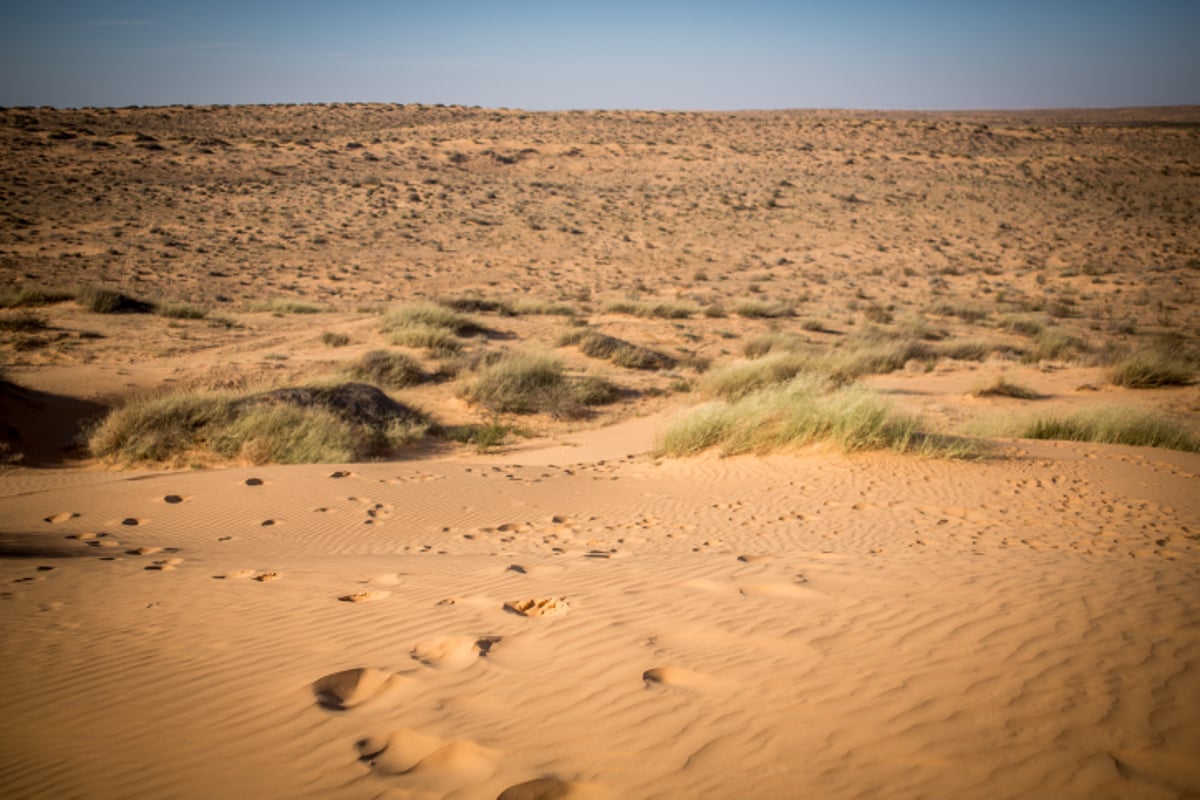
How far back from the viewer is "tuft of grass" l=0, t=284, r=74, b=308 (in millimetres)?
17266

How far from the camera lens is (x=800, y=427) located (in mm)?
9625

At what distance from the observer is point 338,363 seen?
563 inches

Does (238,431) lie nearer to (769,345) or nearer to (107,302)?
(107,302)

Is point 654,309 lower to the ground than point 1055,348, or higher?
higher

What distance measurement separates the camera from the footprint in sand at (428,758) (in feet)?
7.99

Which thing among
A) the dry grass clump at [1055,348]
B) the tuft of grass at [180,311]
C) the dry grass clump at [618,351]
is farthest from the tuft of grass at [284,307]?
the dry grass clump at [1055,348]

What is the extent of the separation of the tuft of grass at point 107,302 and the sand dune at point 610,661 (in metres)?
13.4

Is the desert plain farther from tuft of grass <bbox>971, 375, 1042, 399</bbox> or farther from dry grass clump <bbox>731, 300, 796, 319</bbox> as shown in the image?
tuft of grass <bbox>971, 375, 1042, 399</bbox>

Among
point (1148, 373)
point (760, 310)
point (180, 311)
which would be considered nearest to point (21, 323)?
point (180, 311)

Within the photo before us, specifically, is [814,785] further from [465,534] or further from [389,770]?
[465,534]

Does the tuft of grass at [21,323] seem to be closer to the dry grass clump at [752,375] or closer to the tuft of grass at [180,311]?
the tuft of grass at [180,311]

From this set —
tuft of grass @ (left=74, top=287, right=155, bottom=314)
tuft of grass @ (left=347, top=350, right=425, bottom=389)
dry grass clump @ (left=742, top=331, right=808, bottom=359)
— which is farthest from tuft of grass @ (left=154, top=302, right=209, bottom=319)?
dry grass clump @ (left=742, top=331, right=808, bottom=359)

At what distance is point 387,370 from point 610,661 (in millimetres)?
11746

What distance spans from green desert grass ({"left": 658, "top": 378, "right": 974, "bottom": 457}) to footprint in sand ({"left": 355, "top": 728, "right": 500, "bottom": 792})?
743cm
